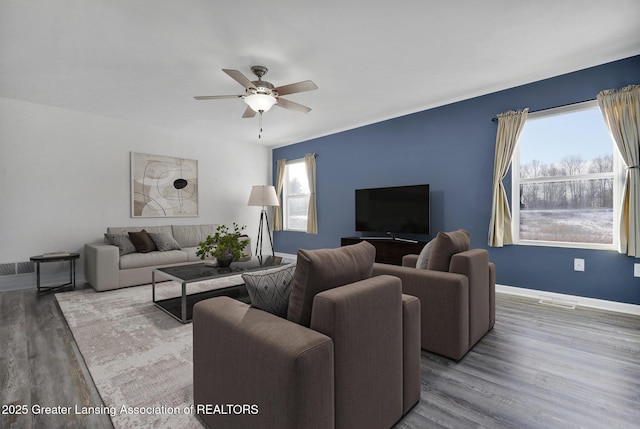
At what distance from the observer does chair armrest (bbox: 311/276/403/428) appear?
3.76ft

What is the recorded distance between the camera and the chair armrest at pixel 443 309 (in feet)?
6.72

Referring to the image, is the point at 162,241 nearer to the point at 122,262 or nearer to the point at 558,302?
the point at 122,262

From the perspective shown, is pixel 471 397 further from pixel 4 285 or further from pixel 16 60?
pixel 4 285

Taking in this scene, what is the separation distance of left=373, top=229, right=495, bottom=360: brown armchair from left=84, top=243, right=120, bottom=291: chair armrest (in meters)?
→ 3.51

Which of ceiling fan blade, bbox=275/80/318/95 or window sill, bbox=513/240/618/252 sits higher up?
ceiling fan blade, bbox=275/80/318/95

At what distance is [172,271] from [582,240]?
4500mm

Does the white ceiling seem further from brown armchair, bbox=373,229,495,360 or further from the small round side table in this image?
the small round side table

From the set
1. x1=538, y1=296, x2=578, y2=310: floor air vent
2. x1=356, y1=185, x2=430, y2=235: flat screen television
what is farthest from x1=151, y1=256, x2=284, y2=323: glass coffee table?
x1=538, y1=296, x2=578, y2=310: floor air vent

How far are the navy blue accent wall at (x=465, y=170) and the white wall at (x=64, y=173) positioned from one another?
2.86 m

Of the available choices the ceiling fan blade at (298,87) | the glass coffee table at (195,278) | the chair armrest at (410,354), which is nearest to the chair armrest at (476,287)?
the chair armrest at (410,354)

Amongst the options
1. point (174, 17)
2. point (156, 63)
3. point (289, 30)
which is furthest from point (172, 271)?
point (289, 30)

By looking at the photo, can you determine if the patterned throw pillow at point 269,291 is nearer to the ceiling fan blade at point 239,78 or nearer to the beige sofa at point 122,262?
the ceiling fan blade at point 239,78

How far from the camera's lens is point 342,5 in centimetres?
223

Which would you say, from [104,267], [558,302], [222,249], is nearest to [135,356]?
[222,249]
